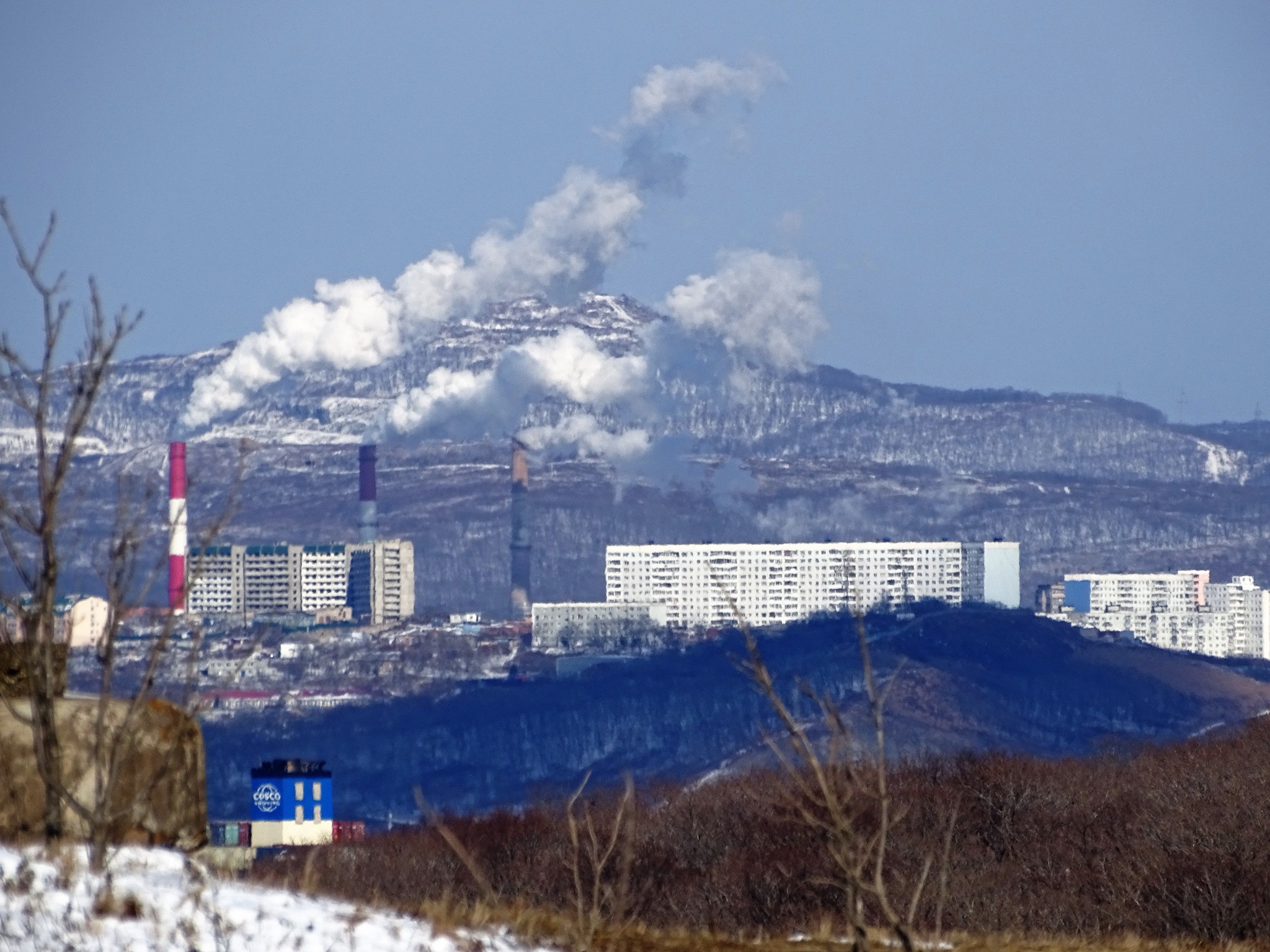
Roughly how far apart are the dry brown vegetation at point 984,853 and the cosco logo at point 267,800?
29942mm

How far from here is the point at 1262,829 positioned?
41375 millimetres

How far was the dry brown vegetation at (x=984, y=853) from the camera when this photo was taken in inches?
1393

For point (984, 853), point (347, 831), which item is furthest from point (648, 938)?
point (347, 831)

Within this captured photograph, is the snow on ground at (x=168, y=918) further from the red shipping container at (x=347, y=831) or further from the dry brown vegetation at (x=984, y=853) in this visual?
the red shipping container at (x=347, y=831)

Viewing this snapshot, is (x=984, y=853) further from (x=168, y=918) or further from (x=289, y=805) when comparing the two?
(x=289, y=805)

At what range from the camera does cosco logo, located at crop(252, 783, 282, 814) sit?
10538cm

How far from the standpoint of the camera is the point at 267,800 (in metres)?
106

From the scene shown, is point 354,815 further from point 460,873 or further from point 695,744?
point 460,873

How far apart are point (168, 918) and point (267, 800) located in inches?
3828

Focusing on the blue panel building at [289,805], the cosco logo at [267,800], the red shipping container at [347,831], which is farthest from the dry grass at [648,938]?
the cosco logo at [267,800]

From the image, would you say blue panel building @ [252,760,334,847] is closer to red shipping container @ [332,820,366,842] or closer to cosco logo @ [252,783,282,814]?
cosco logo @ [252,783,282,814]

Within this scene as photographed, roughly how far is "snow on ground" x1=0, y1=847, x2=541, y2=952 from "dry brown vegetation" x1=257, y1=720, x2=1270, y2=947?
18.4ft

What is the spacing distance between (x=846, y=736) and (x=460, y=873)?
46.4 m

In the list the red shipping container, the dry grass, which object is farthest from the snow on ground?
the red shipping container
